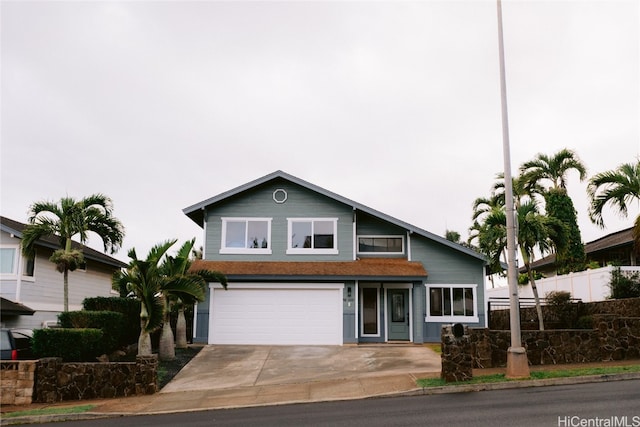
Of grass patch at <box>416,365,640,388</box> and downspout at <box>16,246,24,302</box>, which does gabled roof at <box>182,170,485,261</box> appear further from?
grass patch at <box>416,365,640,388</box>

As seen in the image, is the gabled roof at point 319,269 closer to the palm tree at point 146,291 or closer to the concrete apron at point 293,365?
the concrete apron at point 293,365

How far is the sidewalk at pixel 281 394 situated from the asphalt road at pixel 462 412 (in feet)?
1.41

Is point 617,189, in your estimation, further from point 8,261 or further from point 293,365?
point 8,261

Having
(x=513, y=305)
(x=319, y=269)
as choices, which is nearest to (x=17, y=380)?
(x=319, y=269)

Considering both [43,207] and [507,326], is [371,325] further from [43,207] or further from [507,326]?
[43,207]

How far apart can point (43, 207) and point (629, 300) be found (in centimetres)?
2098

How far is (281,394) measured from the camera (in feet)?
46.7

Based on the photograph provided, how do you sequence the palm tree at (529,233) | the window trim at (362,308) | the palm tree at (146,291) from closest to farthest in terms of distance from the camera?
the palm tree at (146,291)
the palm tree at (529,233)
the window trim at (362,308)

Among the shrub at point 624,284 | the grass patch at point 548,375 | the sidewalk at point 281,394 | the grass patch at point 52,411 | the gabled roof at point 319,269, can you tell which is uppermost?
the gabled roof at point 319,269

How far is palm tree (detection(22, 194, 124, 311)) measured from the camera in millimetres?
19234

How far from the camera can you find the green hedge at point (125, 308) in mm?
19672

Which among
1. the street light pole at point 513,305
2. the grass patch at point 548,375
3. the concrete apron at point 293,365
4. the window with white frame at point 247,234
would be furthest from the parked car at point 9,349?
the street light pole at point 513,305

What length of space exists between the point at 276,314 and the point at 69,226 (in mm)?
8722

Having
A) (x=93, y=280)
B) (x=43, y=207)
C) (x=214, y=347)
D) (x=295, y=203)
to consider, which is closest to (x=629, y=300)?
(x=295, y=203)
